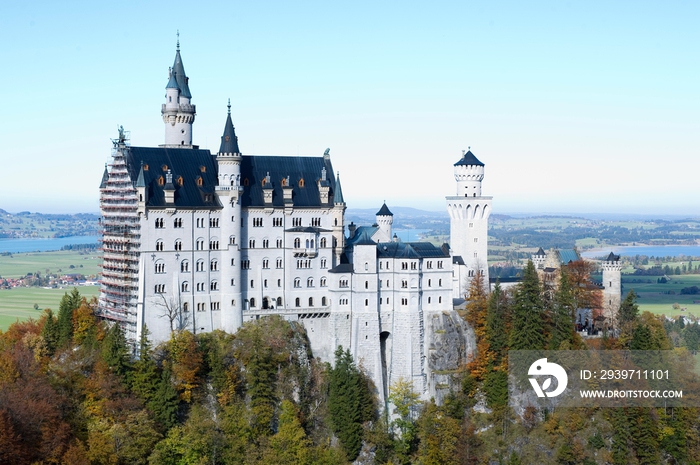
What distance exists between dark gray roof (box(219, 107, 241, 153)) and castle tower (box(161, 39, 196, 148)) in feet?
25.8

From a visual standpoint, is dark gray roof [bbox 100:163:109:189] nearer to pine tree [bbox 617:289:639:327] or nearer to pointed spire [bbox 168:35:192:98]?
pointed spire [bbox 168:35:192:98]

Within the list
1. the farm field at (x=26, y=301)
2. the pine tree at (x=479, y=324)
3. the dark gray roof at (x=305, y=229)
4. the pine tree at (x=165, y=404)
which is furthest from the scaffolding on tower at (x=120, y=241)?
the farm field at (x=26, y=301)

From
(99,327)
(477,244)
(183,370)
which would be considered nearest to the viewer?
(183,370)

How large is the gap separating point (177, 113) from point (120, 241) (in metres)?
14.5

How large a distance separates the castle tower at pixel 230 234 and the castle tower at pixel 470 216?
24021mm

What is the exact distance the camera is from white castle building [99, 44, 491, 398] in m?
83.7

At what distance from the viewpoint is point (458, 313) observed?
91.1 metres

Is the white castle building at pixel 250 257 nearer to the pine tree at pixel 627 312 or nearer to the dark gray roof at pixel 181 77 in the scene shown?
the dark gray roof at pixel 181 77

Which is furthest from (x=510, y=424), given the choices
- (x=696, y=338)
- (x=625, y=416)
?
(x=696, y=338)

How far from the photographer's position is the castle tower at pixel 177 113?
9281 centimetres

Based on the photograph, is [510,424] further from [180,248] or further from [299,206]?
[180,248]

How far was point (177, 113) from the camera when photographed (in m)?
92.7

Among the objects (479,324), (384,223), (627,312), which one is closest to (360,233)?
(384,223)

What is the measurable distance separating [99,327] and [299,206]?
2126 cm
